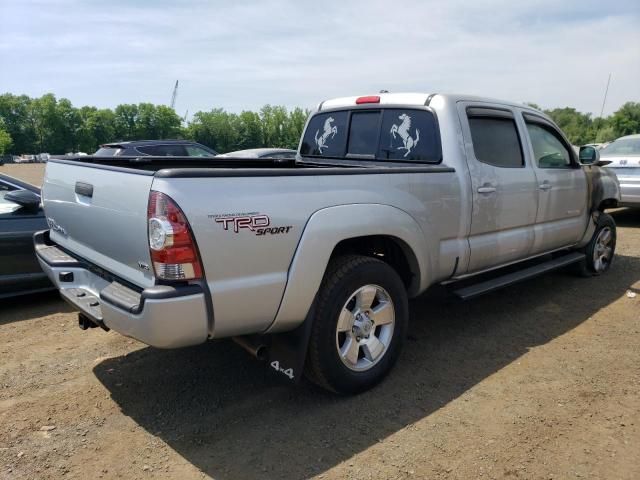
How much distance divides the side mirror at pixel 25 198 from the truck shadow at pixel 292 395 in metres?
2.05

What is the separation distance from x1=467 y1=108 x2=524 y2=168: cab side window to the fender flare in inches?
53.4

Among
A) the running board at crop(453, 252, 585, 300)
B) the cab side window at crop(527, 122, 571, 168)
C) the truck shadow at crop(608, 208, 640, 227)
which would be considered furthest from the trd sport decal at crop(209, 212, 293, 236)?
the truck shadow at crop(608, 208, 640, 227)

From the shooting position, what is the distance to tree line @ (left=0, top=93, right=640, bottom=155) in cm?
11188

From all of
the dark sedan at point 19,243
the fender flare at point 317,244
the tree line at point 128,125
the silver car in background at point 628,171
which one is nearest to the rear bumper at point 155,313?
the fender flare at point 317,244

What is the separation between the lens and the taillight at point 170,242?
2.40 meters

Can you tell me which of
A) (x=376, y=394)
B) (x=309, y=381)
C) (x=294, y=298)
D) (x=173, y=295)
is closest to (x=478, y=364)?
(x=376, y=394)

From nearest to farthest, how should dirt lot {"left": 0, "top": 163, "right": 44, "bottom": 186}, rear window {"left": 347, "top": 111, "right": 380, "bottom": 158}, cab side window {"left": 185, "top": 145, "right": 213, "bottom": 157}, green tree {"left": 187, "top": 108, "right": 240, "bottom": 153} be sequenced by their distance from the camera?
rear window {"left": 347, "top": 111, "right": 380, "bottom": 158}, cab side window {"left": 185, "top": 145, "right": 213, "bottom": 157}, dirt lot {"left": 0, "top": 163, "right": 44, "bottom": 186}, green tree {"left": 187, "top": 108, "right": 240, "bottom": 153}

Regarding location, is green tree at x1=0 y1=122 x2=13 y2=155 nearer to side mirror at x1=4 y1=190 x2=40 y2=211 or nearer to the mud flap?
side mirror at x1=4 y1=190 x2=40 y2=211

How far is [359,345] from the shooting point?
3.28 m

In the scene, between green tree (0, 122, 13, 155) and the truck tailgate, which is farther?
green tree (0, 122, 13, 155)

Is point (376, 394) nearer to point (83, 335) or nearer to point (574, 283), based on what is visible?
point (83, 335)

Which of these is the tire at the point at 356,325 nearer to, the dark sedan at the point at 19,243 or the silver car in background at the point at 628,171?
the dark sedan at the point at 19,243

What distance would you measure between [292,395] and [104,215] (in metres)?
1.64

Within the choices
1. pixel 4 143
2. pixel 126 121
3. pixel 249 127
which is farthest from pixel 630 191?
pixel 126 121
